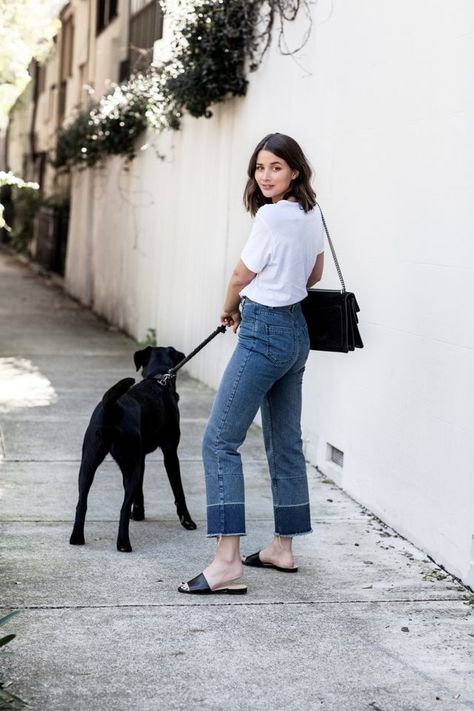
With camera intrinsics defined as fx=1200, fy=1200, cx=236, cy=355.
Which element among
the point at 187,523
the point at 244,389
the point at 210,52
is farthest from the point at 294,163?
the point at 210,52

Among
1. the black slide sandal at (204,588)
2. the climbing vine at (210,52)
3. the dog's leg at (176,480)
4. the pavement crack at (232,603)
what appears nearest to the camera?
the pavement crack at (232,603)

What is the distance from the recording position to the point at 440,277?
5.48 metres

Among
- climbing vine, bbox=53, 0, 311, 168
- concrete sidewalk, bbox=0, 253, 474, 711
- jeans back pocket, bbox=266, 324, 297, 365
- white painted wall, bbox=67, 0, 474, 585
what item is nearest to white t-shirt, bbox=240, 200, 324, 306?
jeans back pocket, bbox=266, 324, 297, 365

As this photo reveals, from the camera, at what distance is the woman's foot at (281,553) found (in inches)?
209

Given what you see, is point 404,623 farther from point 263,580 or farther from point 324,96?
point 324,96

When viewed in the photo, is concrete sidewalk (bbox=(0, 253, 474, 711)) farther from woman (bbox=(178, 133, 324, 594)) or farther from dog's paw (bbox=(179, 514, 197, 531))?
woman (bbox=(178, 133, 324, 594))

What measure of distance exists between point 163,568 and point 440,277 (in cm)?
181

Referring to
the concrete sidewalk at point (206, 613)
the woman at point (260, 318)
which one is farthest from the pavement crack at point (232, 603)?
the woman at point (260, 318)

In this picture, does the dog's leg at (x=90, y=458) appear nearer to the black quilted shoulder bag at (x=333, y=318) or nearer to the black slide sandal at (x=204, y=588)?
the black slide sandal at (x=204, y=588)

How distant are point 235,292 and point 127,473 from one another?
1.08 metres

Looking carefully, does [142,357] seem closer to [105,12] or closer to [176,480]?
[176,480]

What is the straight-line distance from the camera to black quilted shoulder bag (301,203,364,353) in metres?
5.09

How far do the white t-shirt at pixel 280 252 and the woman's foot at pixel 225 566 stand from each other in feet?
3.32

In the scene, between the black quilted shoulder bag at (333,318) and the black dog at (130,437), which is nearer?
the black quilted shoulder bag at (333,318)
